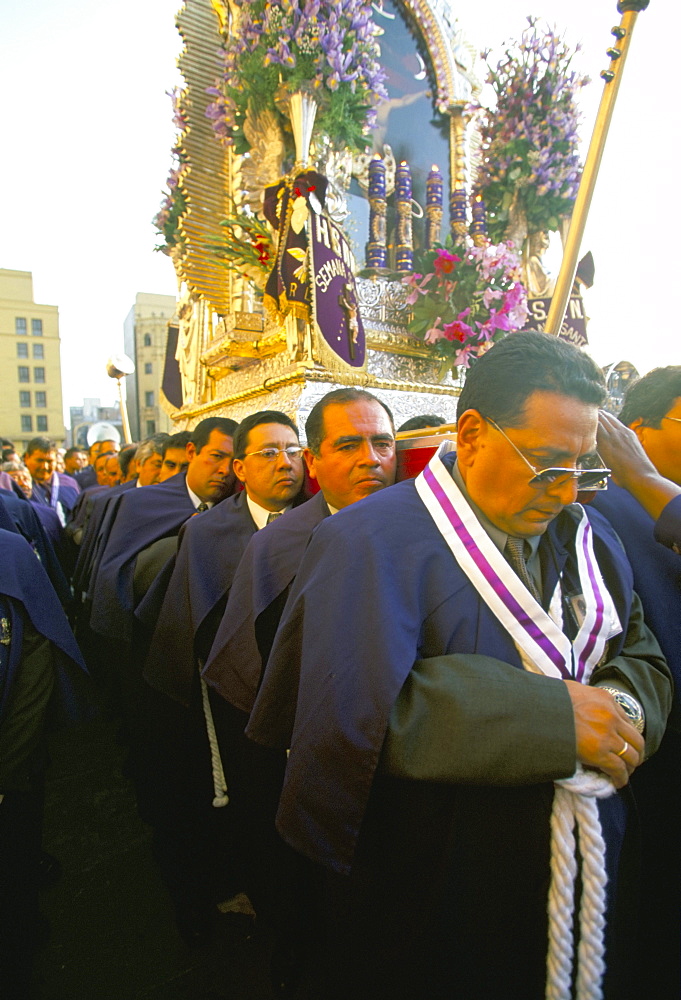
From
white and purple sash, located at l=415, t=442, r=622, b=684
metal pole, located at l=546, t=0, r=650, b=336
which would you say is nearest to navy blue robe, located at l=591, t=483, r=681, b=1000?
white and purple sash, located at l=415, t=442, r=622, b=684

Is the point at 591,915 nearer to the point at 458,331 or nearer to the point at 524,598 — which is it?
the point at 524,598

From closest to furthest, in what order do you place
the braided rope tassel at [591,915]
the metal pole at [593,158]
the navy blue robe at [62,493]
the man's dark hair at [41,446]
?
the braided rope tassel at [591,915]
the metal pole at [593,158]
the navy blue robe at [62,493]
the man's dark hair at [41,446]

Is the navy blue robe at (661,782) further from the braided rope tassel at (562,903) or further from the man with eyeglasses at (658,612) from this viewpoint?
the braided rope tassel at (562,903)

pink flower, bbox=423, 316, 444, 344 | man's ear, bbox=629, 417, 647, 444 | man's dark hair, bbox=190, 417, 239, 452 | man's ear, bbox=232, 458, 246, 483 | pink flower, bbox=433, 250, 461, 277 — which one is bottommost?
man's ear, bbox=232, 458, 246, 483

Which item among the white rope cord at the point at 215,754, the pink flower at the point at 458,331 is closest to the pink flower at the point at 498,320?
the pink flower at the point at 458,331

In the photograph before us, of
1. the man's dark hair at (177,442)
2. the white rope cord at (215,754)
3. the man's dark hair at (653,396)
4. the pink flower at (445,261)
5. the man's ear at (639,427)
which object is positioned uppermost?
the pink flower at (445,261)

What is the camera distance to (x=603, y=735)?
1.04 metres

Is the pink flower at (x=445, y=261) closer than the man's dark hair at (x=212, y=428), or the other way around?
the man's dark hair at (x=212, y=428)

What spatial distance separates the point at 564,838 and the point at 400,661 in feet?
1.45

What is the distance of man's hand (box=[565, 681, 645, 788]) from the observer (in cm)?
104

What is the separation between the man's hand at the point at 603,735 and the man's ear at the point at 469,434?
52 centimetres

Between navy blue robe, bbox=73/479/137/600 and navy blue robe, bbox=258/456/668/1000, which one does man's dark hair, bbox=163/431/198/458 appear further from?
navy blue robe, bbox=258/456/668/1000

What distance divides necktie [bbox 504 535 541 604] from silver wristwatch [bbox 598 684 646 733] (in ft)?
0.76

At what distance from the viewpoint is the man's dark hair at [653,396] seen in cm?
167
